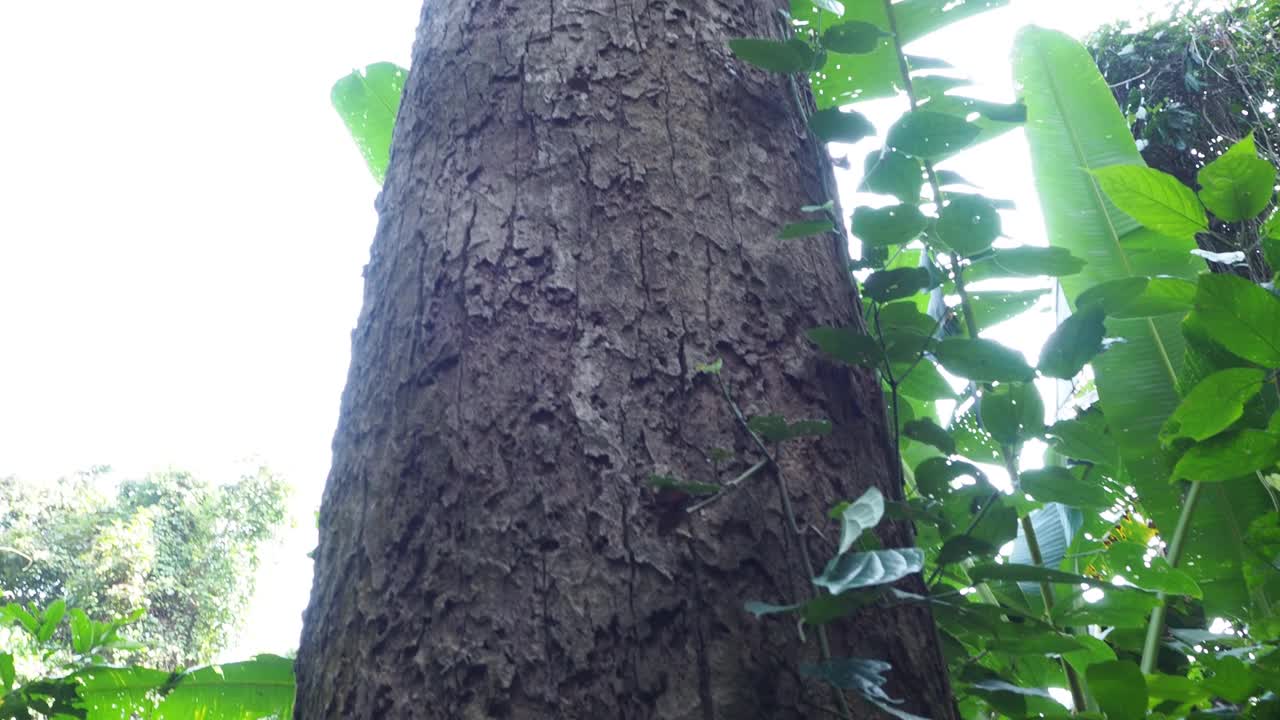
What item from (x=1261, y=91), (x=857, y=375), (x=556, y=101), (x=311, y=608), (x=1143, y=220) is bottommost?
(x=311, y=608)

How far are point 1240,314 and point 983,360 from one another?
27 centimetres

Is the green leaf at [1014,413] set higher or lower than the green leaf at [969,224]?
lower

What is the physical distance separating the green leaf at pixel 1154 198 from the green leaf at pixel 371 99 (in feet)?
3.68

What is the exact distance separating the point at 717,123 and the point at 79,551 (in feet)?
39.6

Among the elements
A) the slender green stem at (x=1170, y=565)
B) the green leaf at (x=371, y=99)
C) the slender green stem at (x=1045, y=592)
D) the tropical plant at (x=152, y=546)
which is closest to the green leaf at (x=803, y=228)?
the slender green stem at (x=1045, y=592)

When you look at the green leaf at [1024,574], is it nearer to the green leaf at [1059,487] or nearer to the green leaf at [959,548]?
the green leaf at [959,548]

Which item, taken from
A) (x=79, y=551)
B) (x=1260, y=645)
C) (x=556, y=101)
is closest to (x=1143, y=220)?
(x=1260, y=645)

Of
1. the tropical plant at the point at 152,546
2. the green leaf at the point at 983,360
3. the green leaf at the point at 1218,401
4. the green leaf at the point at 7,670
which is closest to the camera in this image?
the green leaf at the point at 983,360

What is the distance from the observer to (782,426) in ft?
1.60

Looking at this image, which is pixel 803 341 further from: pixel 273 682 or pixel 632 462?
pixel 273 682

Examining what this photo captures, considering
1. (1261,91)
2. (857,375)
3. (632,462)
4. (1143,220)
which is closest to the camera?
(632,462)

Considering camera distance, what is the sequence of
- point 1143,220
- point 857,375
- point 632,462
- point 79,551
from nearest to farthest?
1. point 632,462
2. point 857,375
3. point 1143,220
4. point 79,551

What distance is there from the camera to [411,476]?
550mm

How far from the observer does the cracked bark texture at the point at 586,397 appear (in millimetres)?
462
